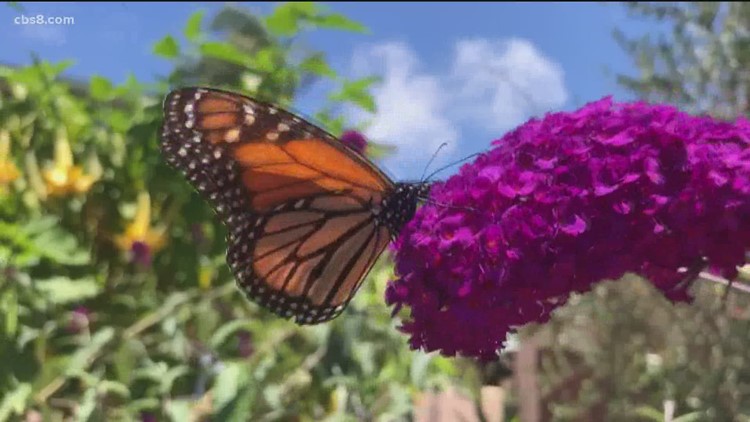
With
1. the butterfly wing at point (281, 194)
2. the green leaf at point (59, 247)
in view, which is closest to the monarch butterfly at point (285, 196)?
the butterfly wing at point (281, 194)

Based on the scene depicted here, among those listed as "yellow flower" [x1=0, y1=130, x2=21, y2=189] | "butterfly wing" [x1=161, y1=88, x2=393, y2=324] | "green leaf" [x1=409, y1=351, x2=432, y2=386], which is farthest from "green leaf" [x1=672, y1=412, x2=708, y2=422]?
"yellow flower" [x1=0, y1=130, x2=21, y2=189]

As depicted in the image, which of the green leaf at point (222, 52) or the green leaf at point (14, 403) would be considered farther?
the green leaf at point (222, 52)

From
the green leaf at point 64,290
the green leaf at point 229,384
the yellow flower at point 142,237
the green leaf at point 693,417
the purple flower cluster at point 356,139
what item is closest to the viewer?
the green leaf at point 229,384

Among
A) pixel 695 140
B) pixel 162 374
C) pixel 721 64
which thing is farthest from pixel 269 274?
pixel 721 64

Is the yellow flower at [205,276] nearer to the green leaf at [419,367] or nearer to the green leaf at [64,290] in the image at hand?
the green leaf at [64,290]

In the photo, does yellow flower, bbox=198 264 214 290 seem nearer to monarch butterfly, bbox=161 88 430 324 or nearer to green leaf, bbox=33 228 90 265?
green leaf, bbox=33 228 90 265

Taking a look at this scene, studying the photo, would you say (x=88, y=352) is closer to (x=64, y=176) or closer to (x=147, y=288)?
(x=147, y=288)

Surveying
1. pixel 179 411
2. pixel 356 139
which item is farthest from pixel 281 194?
pixel 356 139
